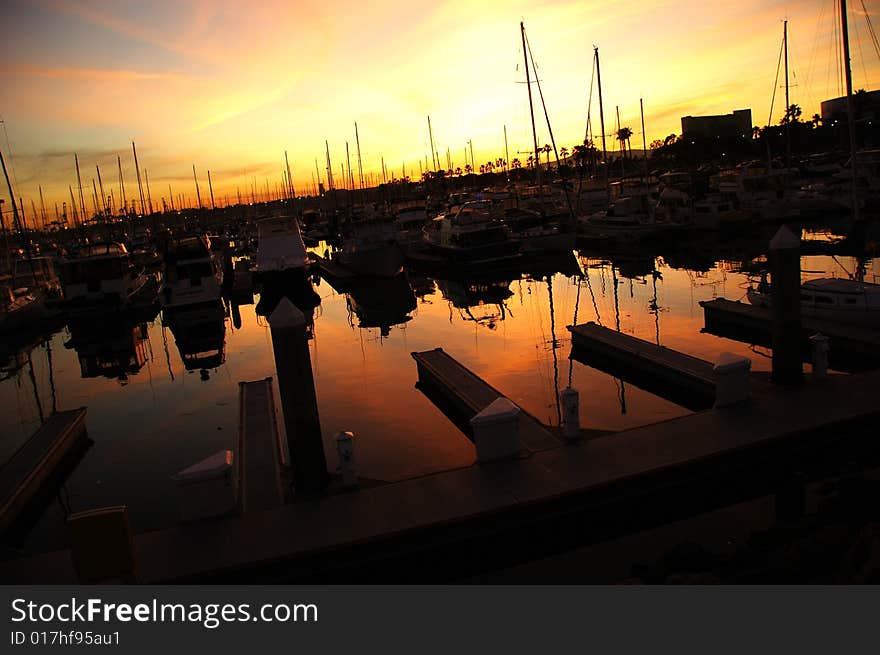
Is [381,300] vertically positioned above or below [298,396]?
below

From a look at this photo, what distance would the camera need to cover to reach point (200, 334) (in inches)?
965

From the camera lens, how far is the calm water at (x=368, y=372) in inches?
444

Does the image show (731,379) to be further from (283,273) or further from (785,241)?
(283,273)

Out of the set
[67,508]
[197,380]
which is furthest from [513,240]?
[67,508]

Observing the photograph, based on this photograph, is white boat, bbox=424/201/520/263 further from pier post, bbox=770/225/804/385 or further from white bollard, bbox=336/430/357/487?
white bollard, bbox=336/430/357/487

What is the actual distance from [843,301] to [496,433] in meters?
11.1

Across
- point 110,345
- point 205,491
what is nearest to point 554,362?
point 205,491

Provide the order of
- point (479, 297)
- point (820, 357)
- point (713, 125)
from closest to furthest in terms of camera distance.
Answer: point (820, 357), point (479, 297), point (713, 125)

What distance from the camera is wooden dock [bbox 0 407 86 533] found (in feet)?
30.9

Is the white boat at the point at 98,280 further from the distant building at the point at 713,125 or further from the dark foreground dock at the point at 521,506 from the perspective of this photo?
the distant building at the point at 713,125

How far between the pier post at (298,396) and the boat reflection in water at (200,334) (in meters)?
10.4

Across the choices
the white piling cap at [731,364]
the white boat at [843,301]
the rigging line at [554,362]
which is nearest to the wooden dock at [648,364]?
the rigging line at [554,362]
